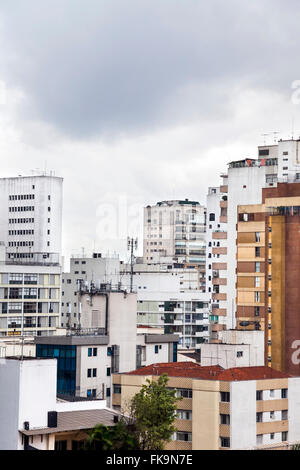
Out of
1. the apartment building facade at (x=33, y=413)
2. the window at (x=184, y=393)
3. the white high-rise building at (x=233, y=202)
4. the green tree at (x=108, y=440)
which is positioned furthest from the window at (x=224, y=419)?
the white high-rise building at (x=233, y=202)

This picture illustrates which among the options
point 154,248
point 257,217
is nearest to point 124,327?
point 257,217

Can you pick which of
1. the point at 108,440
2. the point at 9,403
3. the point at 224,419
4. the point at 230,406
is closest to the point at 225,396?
the point at 230,406

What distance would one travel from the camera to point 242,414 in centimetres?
4100

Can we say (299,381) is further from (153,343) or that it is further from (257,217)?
(257,217)

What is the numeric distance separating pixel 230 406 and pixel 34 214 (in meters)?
69.3

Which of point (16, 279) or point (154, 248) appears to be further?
point (154, 248)

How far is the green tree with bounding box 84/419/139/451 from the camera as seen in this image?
2989 cm

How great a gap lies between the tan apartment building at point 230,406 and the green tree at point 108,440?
9.91m

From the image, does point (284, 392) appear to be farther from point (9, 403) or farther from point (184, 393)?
point (9, 403)

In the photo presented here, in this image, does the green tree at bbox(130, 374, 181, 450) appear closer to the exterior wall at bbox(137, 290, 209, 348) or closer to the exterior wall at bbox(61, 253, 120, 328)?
the exterior wall at bbox(137, 290, 209, 348)

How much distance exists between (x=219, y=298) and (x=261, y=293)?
8.79m

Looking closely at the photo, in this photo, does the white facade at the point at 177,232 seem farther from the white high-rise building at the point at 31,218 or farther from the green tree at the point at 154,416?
the green tree at the point at 154,416

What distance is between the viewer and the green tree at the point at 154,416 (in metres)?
36.4
